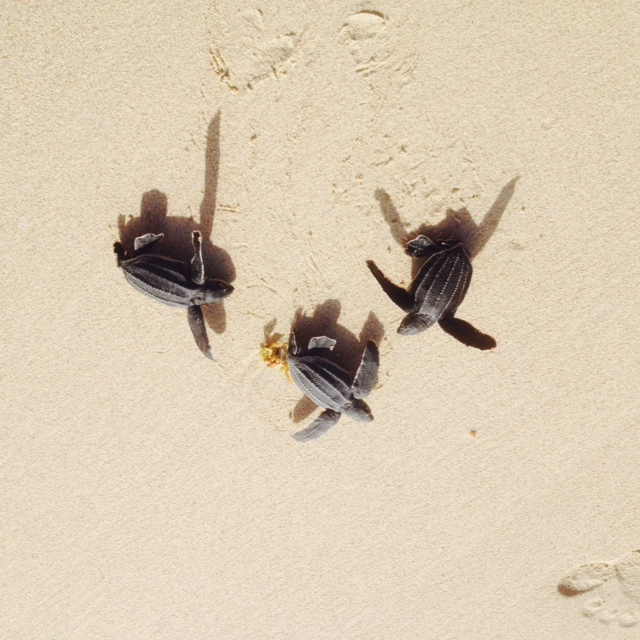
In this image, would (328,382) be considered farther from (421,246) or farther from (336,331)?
(421,246)

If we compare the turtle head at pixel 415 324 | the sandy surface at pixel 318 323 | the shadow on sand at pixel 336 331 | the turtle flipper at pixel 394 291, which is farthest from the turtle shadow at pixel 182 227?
the turtle head at pixel 415 324

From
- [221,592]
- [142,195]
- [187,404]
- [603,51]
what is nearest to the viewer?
[603,51]

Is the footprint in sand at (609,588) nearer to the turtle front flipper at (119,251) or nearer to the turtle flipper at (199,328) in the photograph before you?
the turtle flipper at (199,328)

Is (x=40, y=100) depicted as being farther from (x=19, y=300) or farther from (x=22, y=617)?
(x=22, y=617)

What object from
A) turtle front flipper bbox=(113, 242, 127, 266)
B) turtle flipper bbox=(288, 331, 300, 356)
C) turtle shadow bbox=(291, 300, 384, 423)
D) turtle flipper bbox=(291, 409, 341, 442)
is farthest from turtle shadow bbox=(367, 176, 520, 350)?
turtle front flipper bbox=(113, 242, 127, 266)

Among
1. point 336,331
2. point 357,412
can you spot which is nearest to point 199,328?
point 336,331

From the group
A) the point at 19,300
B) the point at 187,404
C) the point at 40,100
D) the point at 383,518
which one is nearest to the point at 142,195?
the point at 40,100

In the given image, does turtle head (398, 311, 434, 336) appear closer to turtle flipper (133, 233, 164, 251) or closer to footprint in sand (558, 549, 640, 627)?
turtle flipper (133, 233, 164, 251)
